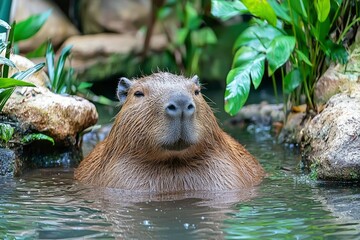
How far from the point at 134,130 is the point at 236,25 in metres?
8.43

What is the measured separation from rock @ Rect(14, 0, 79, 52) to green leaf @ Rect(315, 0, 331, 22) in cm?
734

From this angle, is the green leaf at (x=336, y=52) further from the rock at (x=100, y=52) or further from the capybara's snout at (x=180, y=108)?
the rock at (x=100, y=52)

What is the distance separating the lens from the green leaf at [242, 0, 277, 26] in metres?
7.09

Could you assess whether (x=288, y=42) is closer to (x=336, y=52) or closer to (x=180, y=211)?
(x=336, y=52)

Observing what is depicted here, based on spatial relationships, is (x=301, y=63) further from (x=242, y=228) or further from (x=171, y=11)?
(x=171, y=11)

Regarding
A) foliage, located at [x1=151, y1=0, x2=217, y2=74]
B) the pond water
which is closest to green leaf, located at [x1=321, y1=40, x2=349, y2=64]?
the pond water

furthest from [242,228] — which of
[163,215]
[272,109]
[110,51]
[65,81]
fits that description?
[110,51]

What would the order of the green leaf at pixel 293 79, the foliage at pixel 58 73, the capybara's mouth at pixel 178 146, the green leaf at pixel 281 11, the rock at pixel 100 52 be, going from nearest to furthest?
the capybara's mouth at pixel 178 146
the green leaf at pixel 281 11
the foliage at pixel 58 73
the green leaf at pixel 293 79
the rock at pixel 100 52

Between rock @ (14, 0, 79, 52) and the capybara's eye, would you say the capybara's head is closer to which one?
the capybara's eye

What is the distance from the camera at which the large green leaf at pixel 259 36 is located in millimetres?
7523

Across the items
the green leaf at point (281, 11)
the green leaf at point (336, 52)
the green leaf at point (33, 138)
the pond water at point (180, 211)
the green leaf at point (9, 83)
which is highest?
the green leaf at point (281, 11)

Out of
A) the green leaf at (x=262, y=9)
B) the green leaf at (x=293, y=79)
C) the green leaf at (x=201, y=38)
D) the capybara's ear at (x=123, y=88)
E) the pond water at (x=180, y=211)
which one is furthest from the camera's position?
the green leaf at (x=201, y=38)

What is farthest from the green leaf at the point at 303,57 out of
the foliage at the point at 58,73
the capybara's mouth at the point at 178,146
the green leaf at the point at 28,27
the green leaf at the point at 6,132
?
the green leaf at the point at 6,132

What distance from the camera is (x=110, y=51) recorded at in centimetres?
1346
